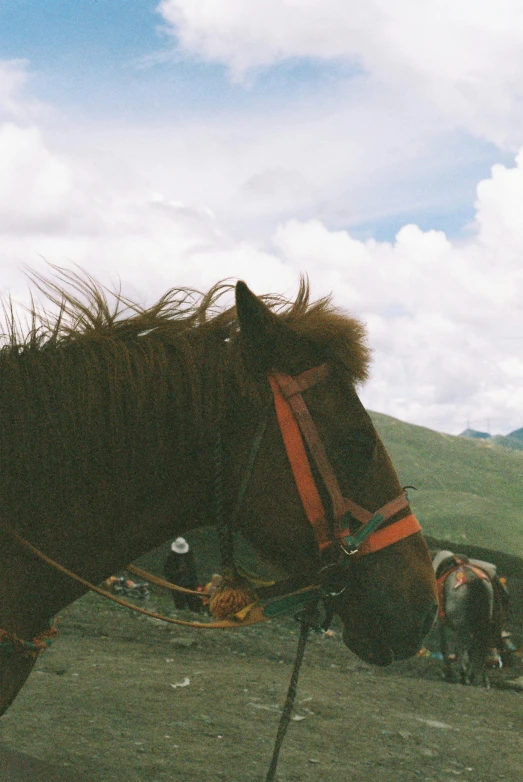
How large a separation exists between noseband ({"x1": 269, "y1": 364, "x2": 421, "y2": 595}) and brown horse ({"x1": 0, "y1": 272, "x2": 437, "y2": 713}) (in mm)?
30

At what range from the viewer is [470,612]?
1076 centimetres

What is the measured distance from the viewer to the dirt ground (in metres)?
4.92

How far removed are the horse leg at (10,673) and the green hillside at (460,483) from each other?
52.2 ft

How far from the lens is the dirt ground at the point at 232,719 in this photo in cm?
492

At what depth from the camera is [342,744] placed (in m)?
5.64

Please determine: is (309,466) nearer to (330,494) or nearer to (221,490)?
(330,494)

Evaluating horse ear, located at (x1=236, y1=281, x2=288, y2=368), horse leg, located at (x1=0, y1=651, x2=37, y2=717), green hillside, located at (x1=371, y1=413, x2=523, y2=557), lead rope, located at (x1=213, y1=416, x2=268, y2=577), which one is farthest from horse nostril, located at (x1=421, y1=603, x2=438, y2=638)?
green hillside, located at (x1=371, y1=413, x2=523, y2=557)

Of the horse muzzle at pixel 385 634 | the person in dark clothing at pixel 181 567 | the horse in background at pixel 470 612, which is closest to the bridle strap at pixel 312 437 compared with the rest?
the horse muzzle at pixel 385 634

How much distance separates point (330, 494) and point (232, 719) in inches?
159

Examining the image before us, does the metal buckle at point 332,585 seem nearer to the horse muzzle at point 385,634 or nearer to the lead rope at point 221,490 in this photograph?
the horse muzzle at point 385,634

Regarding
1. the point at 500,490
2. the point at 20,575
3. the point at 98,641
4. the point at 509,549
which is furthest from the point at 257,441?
the point at 500,490

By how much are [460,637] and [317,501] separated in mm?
9180

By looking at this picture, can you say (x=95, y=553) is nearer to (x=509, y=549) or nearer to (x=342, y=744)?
(x=342, y=744)

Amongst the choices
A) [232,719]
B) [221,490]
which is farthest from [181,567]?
[221,490]
